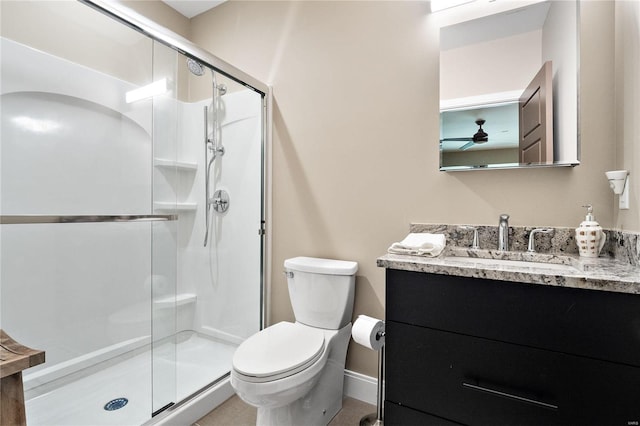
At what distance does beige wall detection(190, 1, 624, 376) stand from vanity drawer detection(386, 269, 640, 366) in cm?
57

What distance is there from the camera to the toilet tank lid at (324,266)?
1.68 meters

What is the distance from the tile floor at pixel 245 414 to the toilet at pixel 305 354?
6 cm

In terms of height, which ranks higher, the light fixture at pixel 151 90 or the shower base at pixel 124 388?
the light fixture at pixel 151 90

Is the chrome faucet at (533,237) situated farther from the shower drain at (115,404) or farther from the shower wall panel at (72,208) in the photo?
the shower drain at (115,404)

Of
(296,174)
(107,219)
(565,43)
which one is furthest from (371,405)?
(565,43)

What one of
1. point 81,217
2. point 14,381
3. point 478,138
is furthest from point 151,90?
point 478,138

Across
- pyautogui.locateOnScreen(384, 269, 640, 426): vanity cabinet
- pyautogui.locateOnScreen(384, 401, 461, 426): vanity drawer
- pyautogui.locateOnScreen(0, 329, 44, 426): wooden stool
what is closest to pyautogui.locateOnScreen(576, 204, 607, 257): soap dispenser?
pyautogui.locateOnScreen(384, 269, 640, 426): vanity cabinet

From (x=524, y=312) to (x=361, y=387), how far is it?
1.15 m

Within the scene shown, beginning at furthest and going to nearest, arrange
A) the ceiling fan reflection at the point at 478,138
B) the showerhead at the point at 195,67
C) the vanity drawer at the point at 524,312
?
the showerhead at the point at 195,67 → the ceiling fan reflection at the point at 478,138 → the vanity drawer at the point at 524,312

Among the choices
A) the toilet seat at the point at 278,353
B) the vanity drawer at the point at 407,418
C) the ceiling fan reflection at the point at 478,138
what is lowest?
the vanity drawer at the point at 407,418

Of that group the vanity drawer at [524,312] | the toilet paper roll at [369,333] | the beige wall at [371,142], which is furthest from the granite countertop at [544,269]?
the toilet paper roll at [369,333]

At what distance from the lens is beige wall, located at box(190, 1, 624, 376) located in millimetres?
1346

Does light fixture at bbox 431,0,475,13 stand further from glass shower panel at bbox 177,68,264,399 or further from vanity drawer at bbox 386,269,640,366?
vanity drawer at bbox 386,269,640,366

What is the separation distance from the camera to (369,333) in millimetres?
1351
